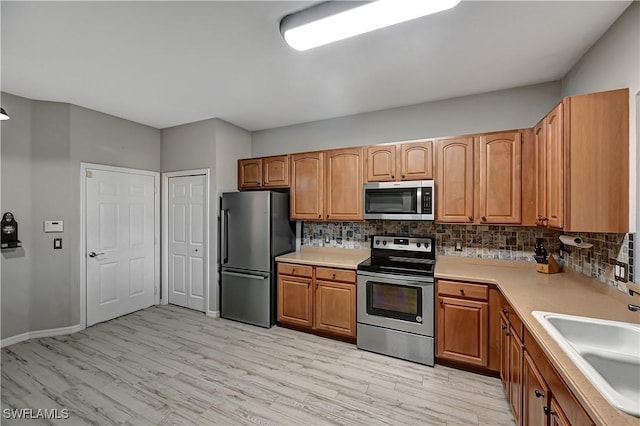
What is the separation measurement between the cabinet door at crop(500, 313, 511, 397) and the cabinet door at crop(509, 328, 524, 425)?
0.18 ft

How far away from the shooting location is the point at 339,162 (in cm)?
322


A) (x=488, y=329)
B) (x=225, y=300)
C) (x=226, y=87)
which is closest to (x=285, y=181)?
(x=226, y=87)

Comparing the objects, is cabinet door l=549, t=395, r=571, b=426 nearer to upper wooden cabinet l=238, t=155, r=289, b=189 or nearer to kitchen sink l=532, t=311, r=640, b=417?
kitchen sink l=532, t=311, r=640, b=417

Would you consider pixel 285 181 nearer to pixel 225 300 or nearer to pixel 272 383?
pixel 225 300

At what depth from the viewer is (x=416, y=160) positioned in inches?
111

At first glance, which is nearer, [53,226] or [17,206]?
[17,206]

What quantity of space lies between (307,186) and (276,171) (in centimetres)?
52

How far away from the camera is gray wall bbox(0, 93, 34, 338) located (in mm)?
2791

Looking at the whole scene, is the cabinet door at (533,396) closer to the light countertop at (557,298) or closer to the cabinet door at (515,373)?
the cabinet door at (515,373)

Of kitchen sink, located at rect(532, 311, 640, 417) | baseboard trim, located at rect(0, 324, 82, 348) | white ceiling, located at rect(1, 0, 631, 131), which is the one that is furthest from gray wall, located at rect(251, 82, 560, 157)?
baseboard trim, located at rect(0, 324, 82, 348)

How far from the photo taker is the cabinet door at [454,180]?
2637mm

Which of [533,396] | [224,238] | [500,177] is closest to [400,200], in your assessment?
[500,177]

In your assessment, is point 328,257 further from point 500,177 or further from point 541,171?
point 541,171

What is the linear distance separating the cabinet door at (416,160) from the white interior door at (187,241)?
2.65 meters
